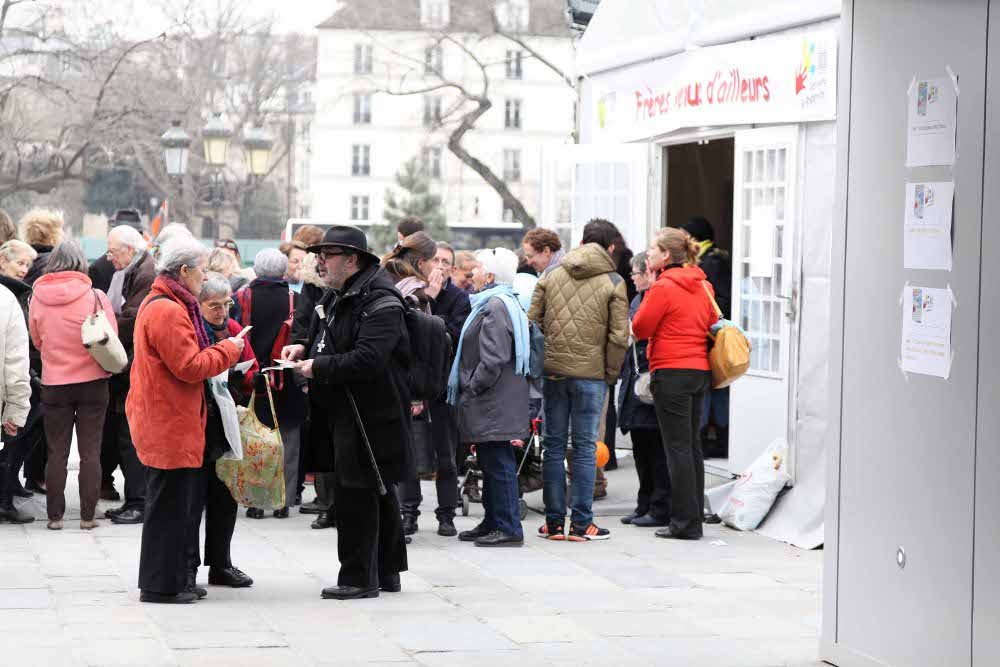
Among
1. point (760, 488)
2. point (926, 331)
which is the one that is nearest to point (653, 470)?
point (760, 488)

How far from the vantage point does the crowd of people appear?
23.4ft

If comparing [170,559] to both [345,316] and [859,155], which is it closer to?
[345,316]

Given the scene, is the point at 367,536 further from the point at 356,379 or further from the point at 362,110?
the point at 362,110

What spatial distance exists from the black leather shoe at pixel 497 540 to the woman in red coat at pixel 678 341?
3.57 feet

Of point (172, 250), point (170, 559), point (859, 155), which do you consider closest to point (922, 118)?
point (859, 155)

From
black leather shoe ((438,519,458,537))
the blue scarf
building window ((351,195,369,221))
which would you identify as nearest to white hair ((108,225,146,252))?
the blue scarf

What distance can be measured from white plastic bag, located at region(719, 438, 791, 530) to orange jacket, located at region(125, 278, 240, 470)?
14.1 feet

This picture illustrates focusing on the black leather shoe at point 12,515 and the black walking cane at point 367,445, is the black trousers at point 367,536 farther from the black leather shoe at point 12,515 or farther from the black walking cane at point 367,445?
the black leather shoe at point 12,515

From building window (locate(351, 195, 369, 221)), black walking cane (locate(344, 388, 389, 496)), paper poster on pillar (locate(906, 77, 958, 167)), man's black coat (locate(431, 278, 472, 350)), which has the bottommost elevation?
black walking cane (locate(344, 388, 389, 496))

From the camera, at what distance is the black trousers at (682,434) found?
9375 millimetres

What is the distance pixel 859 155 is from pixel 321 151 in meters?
85.9

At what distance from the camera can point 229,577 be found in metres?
7.72

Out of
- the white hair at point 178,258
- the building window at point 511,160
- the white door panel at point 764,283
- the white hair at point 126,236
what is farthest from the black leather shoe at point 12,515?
the building window at point 511,160

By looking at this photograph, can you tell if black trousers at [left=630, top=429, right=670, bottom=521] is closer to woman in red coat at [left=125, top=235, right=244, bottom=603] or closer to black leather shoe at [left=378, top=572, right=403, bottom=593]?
black leather shoe at [left=378, top=572, right=403, bottom=593]
